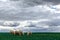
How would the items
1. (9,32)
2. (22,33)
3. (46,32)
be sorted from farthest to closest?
(46,32)
(9,32)
(22,33)

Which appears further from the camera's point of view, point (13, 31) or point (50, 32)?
point (50, 32)

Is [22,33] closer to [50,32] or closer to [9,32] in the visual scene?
[9,32]

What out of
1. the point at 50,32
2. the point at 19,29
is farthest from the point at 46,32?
the point at 19,29

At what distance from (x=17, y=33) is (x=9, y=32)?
776mm

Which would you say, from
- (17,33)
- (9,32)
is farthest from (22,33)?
(9,32)

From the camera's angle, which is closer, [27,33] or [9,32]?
[27,33]

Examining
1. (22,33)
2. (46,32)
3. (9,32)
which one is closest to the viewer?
(22,33)

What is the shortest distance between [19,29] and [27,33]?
17.4 inches

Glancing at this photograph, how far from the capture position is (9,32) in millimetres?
9891

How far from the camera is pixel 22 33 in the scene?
A: 9.12 m

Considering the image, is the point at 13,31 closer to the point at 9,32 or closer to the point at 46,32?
the point at 9,32

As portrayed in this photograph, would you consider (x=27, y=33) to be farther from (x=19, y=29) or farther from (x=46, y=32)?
(x=46, y=32)

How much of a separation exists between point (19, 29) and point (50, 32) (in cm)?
203

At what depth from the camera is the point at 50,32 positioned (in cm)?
1096
